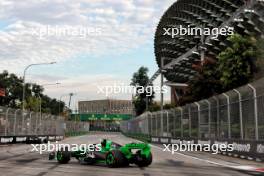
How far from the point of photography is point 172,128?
38719 mm

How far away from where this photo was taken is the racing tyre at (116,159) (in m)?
14.6

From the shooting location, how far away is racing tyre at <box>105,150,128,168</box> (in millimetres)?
14609

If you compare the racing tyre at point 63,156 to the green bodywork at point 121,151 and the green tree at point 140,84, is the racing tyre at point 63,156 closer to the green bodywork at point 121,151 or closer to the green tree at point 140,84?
the green bodywork at point 121,151

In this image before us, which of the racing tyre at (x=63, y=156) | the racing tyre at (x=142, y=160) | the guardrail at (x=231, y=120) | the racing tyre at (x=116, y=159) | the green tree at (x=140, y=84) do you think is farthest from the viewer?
the green tree at (x=140, y=84)

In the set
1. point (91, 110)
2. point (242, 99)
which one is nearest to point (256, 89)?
point (242, 99)

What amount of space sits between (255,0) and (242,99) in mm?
40718

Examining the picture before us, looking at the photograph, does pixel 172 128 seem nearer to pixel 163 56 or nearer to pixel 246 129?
pixel 246 129

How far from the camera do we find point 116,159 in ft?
47.8

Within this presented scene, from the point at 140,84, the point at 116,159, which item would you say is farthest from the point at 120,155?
the point at 140,84

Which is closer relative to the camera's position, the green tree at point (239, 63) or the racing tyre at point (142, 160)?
the racing tyre at point (142, 160)

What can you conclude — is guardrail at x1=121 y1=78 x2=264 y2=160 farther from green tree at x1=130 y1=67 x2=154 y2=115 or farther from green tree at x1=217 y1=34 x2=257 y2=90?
green tree at x1=130 y1=67 x2=154 y2=115

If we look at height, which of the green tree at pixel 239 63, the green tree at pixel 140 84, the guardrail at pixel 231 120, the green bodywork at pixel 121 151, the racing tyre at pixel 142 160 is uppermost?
the green tree at pixel 140 84

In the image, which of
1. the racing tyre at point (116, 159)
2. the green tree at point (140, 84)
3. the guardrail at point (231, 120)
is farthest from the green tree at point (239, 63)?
the green tree at point (140, 84)

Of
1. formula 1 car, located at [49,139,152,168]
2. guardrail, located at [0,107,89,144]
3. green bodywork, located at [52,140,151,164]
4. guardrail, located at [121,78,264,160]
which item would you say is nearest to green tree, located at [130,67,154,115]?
guardrail, located at [0,107,89,144]
